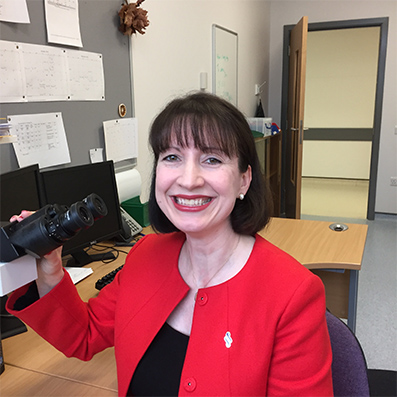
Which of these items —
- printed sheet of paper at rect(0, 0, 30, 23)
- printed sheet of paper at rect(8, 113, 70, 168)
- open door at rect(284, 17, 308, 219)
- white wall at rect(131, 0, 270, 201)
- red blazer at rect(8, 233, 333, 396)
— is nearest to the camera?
red blazer at rect(8, 233, 333, 396)

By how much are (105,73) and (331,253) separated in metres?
1.37

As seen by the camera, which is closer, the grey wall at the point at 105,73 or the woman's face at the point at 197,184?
the woman's face at the point at 197,184

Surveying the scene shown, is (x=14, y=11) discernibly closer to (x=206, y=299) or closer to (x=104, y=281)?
(x=104, y=281)

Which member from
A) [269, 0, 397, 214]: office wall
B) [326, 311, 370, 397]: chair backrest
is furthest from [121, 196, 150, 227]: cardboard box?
[269, 0, 397, 214]: office wall

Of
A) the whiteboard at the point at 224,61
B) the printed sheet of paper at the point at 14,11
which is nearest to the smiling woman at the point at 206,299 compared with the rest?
the printed sheet of paper at the point at 14,11

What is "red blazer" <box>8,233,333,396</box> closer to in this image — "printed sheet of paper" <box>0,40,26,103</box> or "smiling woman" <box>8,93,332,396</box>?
"smiling woman" <box>8,93,332,396</box>

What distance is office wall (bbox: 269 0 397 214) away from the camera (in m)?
4.37

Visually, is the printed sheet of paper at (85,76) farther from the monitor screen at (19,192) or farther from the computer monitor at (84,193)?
the monitor screen at (19,192)

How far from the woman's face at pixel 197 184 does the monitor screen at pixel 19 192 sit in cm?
56

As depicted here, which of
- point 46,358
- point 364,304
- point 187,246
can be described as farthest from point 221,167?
point 364,304

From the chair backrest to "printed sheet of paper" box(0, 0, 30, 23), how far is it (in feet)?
4.80

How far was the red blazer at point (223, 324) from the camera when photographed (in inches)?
34.1

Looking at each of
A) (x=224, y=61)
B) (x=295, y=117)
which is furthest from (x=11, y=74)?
(x=295, y=117)

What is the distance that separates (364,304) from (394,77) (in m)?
2.81
